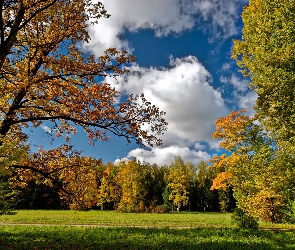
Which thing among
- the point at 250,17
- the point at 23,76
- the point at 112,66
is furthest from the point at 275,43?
the point at 23,76

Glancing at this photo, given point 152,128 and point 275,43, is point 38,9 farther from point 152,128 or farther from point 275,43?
point 275,43

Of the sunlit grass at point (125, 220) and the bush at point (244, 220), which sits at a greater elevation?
the bush at point (244, 220)

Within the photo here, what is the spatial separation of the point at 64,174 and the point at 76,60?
375 cm

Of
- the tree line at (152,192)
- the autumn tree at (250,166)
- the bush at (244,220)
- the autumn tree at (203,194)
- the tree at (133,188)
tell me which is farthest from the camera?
the autumn tree at (203,194)

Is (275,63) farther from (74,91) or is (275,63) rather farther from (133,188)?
(133,188)

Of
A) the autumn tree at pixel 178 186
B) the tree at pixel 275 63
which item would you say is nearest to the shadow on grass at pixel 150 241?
the tree at pixel 275 63

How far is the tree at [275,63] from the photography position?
12945 millimetres

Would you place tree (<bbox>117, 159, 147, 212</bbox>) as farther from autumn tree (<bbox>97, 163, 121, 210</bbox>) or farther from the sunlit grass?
the sunlit grass

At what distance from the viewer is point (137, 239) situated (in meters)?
13.4

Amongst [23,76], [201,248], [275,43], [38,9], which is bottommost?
[201,248]

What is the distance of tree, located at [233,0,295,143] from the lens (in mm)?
12945

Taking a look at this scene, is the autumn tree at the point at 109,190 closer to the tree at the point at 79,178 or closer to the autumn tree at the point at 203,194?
the autumn tree at the point at 203,194

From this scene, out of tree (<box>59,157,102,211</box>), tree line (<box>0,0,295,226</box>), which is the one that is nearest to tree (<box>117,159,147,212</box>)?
tree line (<box>0,0,295,226</box>)

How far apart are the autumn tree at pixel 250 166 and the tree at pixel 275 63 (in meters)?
8.90
